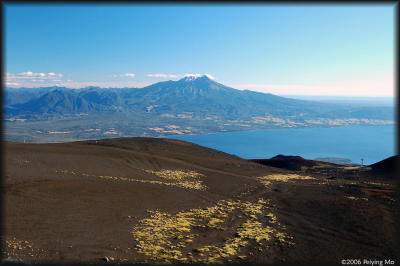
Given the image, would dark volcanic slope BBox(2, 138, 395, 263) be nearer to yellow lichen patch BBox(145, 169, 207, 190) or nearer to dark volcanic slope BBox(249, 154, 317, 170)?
yellow lichen patch BBox(145, 169, 207, 190)

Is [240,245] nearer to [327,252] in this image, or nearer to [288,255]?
[288,255]

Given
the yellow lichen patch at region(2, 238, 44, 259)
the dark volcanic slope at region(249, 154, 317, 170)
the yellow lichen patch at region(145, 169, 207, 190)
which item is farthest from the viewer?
the dark volcanic slope at region(249, 154, 317, 170)

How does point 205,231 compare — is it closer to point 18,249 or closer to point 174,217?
point 174,217

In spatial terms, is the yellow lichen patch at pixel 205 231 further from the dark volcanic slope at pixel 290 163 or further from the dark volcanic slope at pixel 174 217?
the dark volcanic slope at pixel 290 163

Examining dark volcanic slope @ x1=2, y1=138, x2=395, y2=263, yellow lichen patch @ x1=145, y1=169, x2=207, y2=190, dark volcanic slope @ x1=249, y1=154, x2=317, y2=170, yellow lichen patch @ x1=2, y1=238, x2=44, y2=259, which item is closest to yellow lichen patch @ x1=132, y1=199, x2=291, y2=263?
dark volcanic slope @ x1=2, y1=138, x2=395, y2=263

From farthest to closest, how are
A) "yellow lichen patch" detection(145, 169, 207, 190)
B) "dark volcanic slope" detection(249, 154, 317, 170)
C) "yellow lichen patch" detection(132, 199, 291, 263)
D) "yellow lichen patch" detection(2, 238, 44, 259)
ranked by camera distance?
"dark volcanic slope" detection(249, 154, 317, 170) → "yellow lichen patch" detection(145, 169, 207, 190) → "yellow lichen patch" detection(132, 199, 291, 263) → "yellow lichen patch" detection(2, 238, 44, 259)
